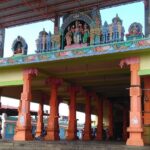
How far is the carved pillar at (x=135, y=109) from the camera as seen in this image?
14008 millimetres

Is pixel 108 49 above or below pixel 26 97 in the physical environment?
above

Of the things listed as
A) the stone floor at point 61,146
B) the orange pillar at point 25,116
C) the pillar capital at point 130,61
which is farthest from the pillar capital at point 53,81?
the pillar capital at point 130,61

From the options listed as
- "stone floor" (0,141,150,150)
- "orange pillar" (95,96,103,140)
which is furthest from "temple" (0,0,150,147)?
"orange pillar" (95,96,103,140)

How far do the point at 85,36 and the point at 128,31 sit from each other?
→ 2867 mm

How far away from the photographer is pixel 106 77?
1952 centimetres

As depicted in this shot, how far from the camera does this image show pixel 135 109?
1439 centimetres

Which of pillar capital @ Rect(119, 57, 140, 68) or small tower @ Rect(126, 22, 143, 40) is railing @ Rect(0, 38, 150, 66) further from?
small tower @ Rect(126, 22, 143, 40)

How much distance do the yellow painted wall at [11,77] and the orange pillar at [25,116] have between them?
17.3 inches

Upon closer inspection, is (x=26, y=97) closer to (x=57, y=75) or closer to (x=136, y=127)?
(x=57, y=75)

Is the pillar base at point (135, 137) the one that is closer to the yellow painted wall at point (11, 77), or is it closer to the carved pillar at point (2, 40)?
the yellow painted wall at point (11, 77)

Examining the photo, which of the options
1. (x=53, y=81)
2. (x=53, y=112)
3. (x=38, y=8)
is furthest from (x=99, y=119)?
(x=38, y=8)

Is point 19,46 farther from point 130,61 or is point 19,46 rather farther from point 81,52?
point 130,61

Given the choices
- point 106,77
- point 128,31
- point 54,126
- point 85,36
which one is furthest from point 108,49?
point 54,126

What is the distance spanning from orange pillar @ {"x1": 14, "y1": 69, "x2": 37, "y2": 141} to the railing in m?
0.78
